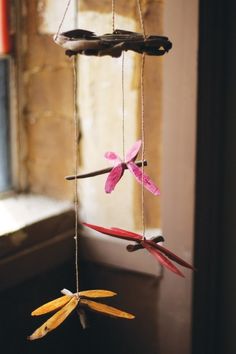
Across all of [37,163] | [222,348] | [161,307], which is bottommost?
[222,348]

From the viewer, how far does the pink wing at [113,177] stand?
1.03 m

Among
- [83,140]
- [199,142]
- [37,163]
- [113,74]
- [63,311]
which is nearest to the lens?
[63,311]

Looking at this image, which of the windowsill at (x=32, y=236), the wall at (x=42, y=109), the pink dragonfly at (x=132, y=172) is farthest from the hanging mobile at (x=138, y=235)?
the wall at (x=42, y=109)

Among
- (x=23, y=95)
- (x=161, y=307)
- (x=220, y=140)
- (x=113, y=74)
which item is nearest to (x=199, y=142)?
(x=220, y=140)

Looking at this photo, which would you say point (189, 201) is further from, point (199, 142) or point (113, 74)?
point (113, 74)

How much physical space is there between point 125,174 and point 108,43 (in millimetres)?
803

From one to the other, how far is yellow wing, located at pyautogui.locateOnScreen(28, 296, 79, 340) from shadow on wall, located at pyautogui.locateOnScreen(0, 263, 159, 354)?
2.04 ft

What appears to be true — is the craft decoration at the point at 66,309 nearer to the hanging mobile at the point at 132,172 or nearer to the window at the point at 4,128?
the hanging mobile at the point at 132,172

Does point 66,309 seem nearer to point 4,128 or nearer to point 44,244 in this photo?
point 44,244

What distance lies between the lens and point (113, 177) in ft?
3.43

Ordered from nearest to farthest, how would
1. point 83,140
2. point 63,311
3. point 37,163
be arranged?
point 63,311 → point 83,140 → point 37,163

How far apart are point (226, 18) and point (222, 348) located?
3.21 ft

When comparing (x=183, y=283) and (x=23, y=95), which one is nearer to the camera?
(x=183, y=283)

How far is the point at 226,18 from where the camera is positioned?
1.62m
